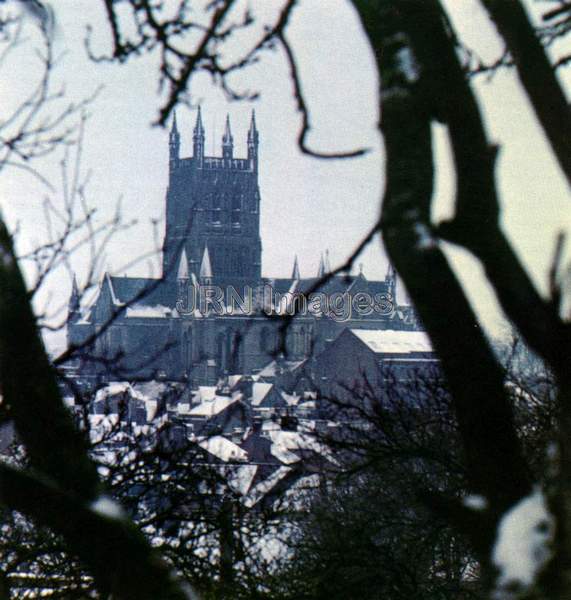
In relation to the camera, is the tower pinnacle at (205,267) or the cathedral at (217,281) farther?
the tower pinnacle at (205,267)

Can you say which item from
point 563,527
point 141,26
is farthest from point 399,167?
point 141,26

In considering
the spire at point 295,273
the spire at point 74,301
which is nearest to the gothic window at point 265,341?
the spire at point 74,301

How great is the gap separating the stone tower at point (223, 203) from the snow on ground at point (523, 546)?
78.4 meters

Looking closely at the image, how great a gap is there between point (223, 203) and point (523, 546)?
270 feet

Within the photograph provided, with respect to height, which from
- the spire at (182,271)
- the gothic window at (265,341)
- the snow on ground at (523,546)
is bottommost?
the snow on ground at (523,546)

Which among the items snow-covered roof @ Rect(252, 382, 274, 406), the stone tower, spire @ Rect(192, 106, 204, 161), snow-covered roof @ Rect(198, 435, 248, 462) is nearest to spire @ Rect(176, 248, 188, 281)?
the stone tower

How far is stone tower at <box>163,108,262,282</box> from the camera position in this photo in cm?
8019

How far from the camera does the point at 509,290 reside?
5.97 ft

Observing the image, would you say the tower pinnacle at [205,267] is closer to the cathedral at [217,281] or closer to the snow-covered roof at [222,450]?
the cathedral at [217,281]

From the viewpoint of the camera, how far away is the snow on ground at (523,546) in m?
1.45

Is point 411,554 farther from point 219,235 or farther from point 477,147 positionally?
point 219,235

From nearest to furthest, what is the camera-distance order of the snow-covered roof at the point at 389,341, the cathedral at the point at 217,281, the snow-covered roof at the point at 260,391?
the snow-covered roof at the point at 389,341
the snow-covered roof at the point at 260,391
the cathedral at the point at 217,281

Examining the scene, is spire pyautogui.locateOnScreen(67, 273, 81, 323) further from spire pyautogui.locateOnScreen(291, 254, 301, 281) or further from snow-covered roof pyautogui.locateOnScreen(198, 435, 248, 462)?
spire pyautogui.locateOnScreen(291, 254, 301, 281)

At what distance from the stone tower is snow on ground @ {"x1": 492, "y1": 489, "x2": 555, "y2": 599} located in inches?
3087
